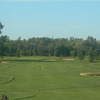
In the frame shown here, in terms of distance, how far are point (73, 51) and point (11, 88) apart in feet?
317

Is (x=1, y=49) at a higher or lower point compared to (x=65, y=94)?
higher

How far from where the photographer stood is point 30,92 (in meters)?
27.9

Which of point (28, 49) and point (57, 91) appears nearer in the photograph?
point (57, 91)

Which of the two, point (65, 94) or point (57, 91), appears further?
point (57, 91)

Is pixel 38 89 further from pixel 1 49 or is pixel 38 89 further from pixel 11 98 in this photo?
pixel 1 49

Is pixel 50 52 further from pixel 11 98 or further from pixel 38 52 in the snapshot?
pixel 11 98

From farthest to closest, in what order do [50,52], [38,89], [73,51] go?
1. [50,52]
2. [73,51]
3. [38,89]

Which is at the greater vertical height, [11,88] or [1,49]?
[1,49]

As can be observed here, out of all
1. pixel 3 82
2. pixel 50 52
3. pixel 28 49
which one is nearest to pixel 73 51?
pixel 50 52

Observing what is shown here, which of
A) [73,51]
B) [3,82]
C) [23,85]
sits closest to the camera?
[23,85]

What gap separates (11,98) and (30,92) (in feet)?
12.9

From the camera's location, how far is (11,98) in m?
24.2

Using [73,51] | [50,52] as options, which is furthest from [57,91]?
[50,52]

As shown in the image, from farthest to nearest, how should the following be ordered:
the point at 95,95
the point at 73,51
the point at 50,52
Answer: the point at 50,52
the point at 73,51
the point at 95,95
